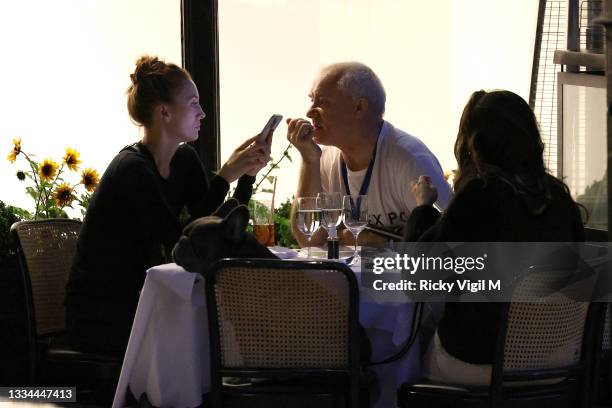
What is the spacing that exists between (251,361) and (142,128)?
1.43 metres

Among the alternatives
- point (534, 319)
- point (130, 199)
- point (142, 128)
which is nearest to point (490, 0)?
point (142, 128)

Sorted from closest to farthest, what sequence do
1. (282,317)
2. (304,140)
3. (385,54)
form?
(282,317) < (304,140) < (385,54)

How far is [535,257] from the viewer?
2334 mm

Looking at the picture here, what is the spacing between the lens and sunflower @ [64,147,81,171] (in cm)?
414

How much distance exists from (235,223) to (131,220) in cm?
85

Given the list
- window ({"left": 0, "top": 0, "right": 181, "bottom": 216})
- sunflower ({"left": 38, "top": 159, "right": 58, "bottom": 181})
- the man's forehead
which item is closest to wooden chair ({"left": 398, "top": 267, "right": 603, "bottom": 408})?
the man's forehead

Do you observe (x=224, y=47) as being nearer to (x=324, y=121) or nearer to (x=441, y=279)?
(x=324, y=121)

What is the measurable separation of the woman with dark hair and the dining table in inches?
4.3

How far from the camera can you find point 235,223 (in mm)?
2350

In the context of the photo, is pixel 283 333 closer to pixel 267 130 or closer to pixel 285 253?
pixel 285 253

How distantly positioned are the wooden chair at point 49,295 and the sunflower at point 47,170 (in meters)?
0.76

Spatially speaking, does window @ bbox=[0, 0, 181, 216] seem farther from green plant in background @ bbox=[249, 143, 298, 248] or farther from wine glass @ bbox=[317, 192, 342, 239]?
wine glass @ bbox=[317, 192, 342, 239]

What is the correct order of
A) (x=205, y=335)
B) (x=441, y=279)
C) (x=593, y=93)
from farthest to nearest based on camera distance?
1. (x=593, y=93)
2. (x=205, y=335)
3. (x=441, y=279)

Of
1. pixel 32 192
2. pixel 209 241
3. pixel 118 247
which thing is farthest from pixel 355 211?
pixel 32 192
